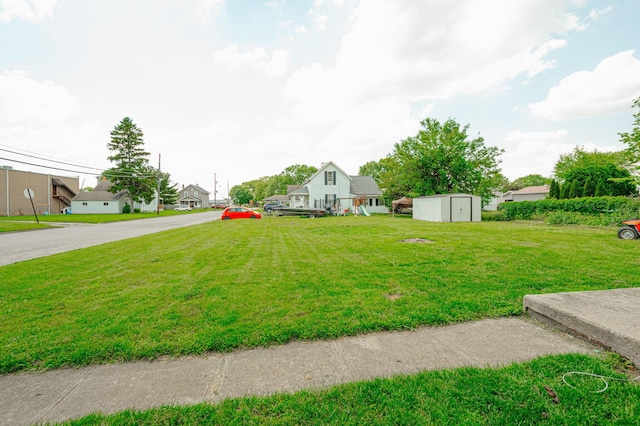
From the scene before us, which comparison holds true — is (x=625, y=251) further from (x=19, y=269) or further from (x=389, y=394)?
(x=19, y=269)

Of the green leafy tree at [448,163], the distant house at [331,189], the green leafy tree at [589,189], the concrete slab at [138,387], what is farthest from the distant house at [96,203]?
the green leafy tree at [589,189]

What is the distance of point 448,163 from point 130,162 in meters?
41.9

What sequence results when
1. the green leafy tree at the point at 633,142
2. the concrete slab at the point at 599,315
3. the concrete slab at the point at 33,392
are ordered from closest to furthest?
the concrete slab at the point at 33,392 → the concrete slab at the point at 599,315 → the green leafy tree at the point at 633,142

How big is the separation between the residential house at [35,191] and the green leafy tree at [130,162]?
9.21 m

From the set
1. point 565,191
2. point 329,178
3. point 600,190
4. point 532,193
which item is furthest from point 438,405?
point 532,193

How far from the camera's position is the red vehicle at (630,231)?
9.05 m

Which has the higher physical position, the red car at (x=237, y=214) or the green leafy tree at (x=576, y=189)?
the green leafy tree at (x=576, y=189)

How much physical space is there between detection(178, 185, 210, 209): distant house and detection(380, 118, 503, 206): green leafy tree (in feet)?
221

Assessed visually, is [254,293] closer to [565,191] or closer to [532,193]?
[565,191]

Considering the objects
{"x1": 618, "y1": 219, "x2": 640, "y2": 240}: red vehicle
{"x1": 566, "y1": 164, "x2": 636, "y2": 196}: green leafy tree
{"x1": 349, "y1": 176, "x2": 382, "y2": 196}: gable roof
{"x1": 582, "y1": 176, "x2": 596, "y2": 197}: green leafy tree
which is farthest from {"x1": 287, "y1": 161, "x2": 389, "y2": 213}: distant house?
{"x1": 618, "y1": 219, "x2": 640, "y2": 240}: red vehicle

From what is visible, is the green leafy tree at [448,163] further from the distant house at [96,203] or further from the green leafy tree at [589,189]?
the distant house at [96,203]

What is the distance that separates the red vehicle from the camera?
9052 millimetres

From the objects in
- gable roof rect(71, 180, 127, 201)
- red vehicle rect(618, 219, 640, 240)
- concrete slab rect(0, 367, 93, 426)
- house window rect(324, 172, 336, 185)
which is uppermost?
house window rect(324, 172, 336, 185)

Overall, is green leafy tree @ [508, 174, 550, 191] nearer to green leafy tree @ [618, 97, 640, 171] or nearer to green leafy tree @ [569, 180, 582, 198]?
green leafy tree @ [569, 180, 582, 198]
